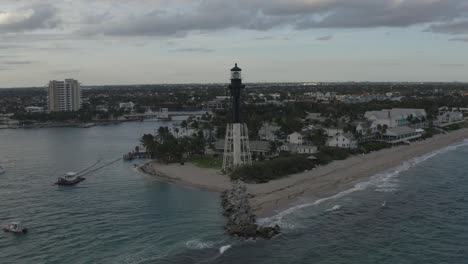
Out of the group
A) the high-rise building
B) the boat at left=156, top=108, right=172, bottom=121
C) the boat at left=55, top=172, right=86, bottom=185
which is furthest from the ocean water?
the high-rise building

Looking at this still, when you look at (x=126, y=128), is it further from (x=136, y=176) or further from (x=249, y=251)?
(x=249, y=251)

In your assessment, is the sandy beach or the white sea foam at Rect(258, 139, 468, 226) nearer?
the white sea foam at Rect(258, 139, 468, 226)

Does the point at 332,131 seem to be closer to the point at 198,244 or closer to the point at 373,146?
the point at 373,146

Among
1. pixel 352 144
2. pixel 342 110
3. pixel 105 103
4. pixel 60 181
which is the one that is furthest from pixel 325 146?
pixel 105 103

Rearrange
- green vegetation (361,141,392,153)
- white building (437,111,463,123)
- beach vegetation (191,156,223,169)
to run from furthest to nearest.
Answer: white building (437,111,463,123) → green vegetation (361,141,392,153) → beach vegetation (191,156,223,169)

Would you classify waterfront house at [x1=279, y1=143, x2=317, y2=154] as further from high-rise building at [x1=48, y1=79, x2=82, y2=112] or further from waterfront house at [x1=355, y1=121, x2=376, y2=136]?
high-rise building at [x1=48, y1=79, x2=82, y2=112]

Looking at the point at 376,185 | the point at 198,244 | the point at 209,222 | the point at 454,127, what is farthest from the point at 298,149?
the point at 454,127

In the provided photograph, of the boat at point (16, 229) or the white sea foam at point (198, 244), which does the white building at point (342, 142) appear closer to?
the white sea foam at point (198, 244)
